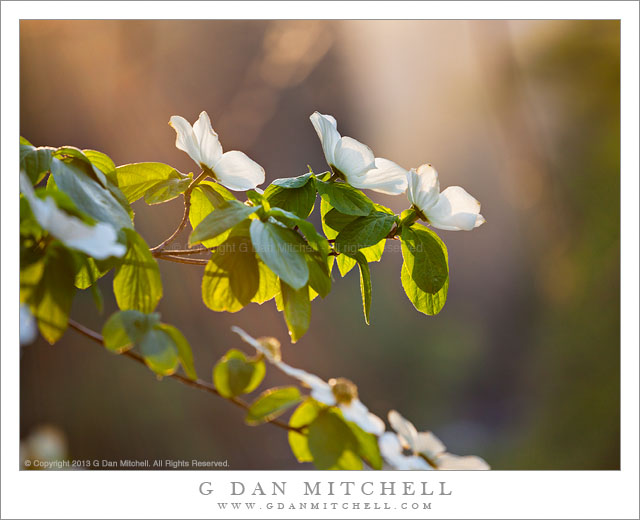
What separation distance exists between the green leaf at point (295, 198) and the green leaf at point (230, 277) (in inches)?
2.5

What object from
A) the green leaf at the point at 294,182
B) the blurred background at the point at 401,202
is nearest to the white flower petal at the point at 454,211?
the green leaf at the point at 294,182

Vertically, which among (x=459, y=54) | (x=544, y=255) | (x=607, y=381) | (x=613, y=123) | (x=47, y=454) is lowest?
(x=47, y=454)

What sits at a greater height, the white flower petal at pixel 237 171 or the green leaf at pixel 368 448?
the white flower petal at pixel 237 171

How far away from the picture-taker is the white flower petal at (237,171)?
438 mm

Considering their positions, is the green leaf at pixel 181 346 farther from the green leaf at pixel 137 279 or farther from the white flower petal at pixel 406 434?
the white flower petal at pixel 406 434

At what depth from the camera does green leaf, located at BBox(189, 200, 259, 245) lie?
0.33m

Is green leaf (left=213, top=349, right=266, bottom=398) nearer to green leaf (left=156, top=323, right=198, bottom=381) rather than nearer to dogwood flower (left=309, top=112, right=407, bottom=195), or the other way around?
green leaf (left=156, top=323, right=198, bottom=381)

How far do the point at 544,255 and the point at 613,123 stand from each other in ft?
1.85

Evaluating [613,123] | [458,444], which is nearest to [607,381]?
[458,444]

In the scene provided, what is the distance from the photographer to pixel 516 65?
1980mm

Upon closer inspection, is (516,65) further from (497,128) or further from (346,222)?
(346,222)

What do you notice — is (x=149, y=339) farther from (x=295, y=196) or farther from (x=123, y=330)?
(x=295, y=196)

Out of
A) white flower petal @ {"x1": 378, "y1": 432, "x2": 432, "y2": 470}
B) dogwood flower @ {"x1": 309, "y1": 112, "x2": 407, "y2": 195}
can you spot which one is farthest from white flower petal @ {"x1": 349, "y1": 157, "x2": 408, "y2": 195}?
white flower petal @ {"x1": 378, "y1": 432, "x2": 432, "y2": 470}

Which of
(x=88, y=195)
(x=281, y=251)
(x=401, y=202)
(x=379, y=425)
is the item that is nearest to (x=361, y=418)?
(x=379, y=425)
